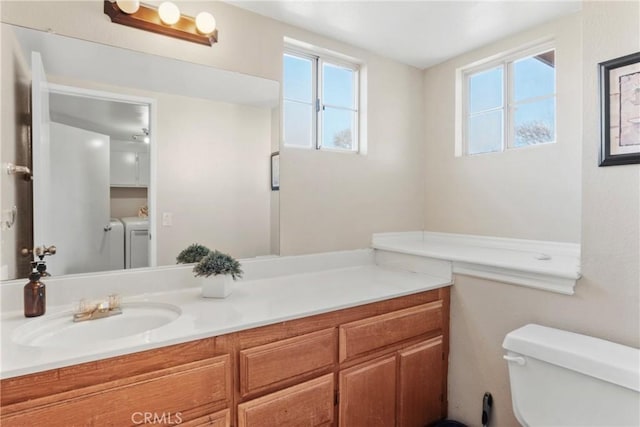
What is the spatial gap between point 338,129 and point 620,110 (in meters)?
1.36

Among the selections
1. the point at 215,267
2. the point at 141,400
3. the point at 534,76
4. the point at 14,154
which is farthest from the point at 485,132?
the point at 14,154

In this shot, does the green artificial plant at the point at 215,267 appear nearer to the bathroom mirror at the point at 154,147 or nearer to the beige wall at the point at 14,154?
the bathroom mirror at the point at 154,147

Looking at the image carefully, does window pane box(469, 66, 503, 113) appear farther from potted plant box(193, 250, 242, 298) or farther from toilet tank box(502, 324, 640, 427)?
potted plant box(193, 250, 242, 298)

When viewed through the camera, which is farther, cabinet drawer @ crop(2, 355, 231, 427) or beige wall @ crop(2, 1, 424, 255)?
beige wall @ crop(2, 1, 424, 255)

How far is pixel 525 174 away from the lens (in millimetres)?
1929

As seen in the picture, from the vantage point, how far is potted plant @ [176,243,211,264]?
158cm

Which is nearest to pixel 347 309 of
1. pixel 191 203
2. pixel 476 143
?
pixel 191 203

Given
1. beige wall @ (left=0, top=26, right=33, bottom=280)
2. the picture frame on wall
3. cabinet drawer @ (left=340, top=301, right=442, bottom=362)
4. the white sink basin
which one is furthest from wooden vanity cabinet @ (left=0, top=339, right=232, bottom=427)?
the picture frame on wall

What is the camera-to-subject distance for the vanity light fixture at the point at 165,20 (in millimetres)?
1360

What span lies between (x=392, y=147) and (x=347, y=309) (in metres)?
1.34

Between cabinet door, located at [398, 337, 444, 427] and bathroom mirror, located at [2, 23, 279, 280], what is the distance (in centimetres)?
89

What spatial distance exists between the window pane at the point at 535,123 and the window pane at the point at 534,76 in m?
0.06

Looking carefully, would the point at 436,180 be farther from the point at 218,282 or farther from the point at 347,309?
the point at 218,282

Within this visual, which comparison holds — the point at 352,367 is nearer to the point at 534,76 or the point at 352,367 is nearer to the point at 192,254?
the point at 192,254
